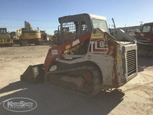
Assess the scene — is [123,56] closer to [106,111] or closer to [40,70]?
[106,111]

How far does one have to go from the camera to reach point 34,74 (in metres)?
6.57

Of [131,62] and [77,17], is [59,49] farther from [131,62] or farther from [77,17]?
[131,62]

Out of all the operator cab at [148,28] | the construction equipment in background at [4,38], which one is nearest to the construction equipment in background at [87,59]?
the operator cab at [148,28]

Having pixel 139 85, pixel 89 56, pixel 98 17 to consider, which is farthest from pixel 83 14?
pixel 139 85

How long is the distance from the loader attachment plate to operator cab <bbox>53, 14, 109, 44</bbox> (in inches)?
51.9

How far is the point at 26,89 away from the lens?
232 inches

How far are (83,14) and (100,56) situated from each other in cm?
152

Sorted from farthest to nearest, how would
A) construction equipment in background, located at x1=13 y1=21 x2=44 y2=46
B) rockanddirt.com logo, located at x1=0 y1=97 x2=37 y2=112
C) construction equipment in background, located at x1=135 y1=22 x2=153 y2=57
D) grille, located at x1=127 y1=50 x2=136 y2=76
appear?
construction equipment in background, located at x1=13 y1=21 x2=44 y2=46
construction equipment in background, located at x1=135 y1=22 x2=153 y2=57
grille, located at x1=127 y1=50 x2=136 y2=76
rockanddirt.com logo, located at x1=0 y1=97 x2=37 y2=112

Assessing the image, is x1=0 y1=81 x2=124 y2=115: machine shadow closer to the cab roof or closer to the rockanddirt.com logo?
the rockanddirt.com logo

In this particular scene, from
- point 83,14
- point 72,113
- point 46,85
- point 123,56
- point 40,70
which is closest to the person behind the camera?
point 72,113

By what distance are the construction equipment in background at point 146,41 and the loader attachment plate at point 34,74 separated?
8691mm

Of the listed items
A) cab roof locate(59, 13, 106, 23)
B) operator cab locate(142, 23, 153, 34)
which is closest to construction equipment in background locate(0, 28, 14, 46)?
operator cab locate(142, 23, 153, 34)

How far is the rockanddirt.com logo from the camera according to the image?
444 cm

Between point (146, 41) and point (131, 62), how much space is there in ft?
29.7
